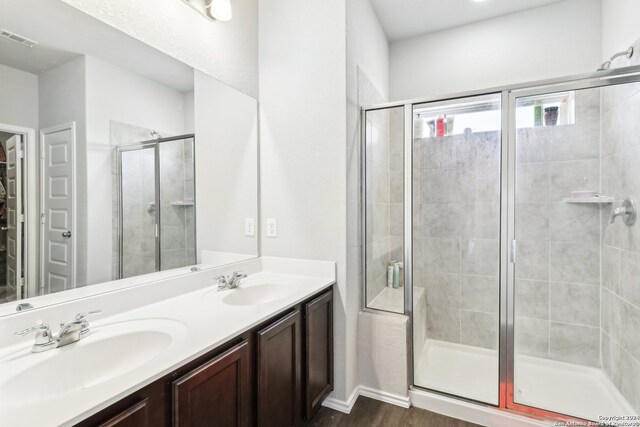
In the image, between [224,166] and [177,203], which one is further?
[224,166]

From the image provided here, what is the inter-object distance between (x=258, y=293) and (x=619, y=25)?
9.63ft

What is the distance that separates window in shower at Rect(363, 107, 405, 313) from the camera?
2.15 m

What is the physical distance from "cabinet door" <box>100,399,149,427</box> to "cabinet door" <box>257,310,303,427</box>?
0.49 metres

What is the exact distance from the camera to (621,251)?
194 centimetres

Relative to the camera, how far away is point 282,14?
2.12m

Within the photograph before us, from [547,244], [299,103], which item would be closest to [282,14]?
[299,103]

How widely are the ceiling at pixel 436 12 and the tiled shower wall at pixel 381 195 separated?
0.76 meters

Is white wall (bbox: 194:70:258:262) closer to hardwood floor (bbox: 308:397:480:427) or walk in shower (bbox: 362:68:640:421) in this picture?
walk in shower (bbox: 362:68:640:421)

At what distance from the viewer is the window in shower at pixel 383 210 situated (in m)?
2.15

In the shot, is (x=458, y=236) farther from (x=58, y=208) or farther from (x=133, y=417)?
(x=58, y=208)

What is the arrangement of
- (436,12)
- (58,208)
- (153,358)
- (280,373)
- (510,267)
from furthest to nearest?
(436,12) < (510,267) < (280,373) < (58,208) < (153,358)

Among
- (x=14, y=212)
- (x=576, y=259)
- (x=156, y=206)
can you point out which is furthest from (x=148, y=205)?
(x=576, y=259)

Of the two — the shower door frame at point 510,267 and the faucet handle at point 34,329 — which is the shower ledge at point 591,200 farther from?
the faucet handle at point 34,329

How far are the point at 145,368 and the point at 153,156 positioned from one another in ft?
3.47
